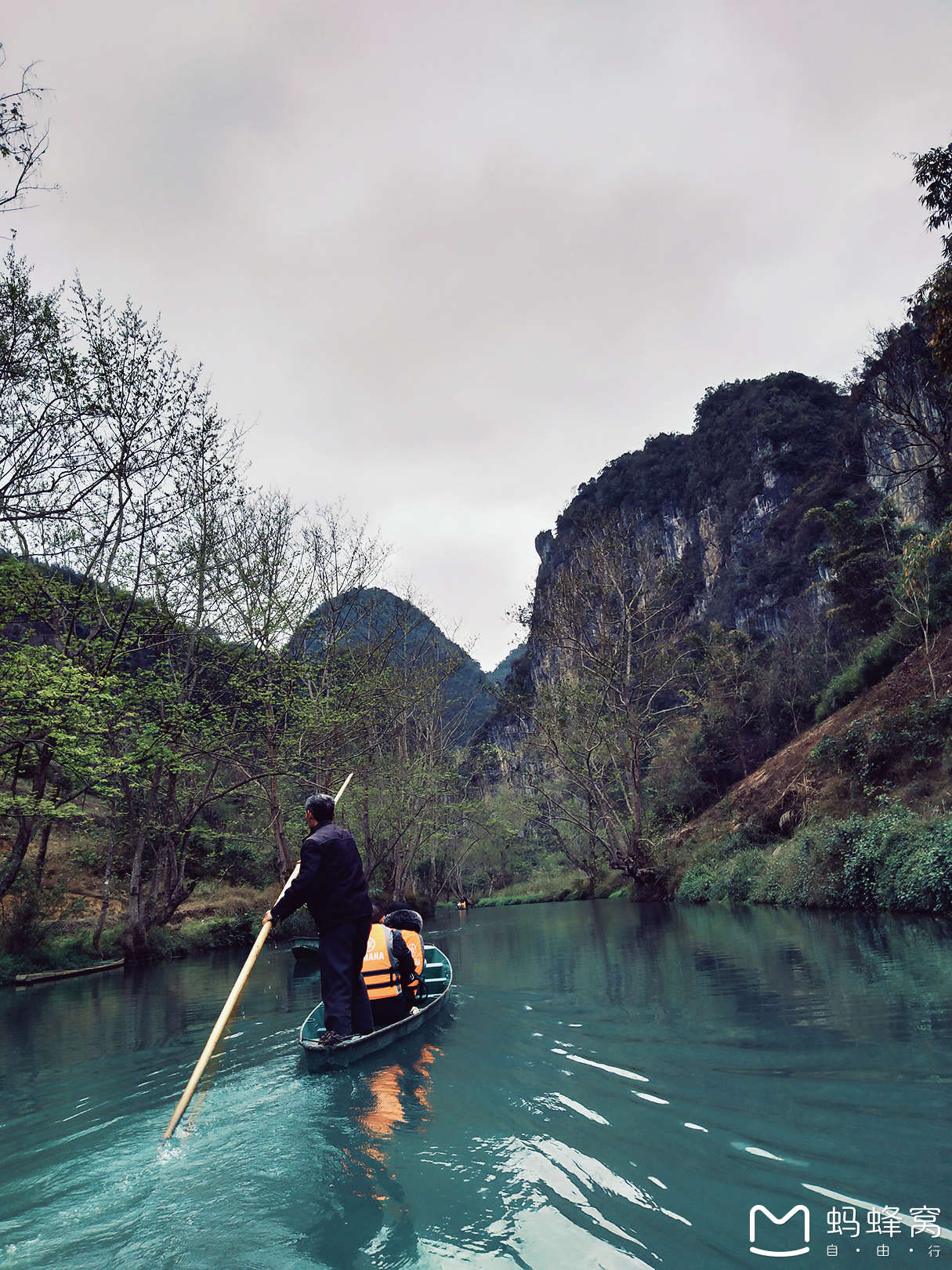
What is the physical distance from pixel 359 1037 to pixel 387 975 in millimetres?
937

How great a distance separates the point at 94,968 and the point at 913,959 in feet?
52.2

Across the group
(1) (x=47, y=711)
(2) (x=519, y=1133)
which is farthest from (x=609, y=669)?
(2) (x=519, y=1133)

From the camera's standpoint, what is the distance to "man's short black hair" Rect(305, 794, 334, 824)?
6.18 metres

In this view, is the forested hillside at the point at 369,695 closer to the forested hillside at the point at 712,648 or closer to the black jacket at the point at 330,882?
the forested hillside at the point at 712,648

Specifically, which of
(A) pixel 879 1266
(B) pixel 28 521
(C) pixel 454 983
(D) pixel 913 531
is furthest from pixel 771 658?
(A) pixel 879 1266

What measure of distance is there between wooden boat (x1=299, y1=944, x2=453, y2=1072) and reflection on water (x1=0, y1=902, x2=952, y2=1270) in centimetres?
13

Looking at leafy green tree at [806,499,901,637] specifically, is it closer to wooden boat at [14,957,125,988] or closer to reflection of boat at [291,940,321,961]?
reflection of boat at [291,940,321,961]

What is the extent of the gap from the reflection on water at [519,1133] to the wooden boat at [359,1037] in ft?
0.42

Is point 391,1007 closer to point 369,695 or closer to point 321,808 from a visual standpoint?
point 321,808

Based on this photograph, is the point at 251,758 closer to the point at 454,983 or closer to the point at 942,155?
the point at 454,983

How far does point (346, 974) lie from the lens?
6000 mm

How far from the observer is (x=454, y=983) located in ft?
35.4

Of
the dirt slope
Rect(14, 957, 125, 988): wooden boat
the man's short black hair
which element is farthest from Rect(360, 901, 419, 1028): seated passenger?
the dirt slope

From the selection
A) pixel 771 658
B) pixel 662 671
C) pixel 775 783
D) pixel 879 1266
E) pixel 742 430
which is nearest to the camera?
pixel 879 1266
